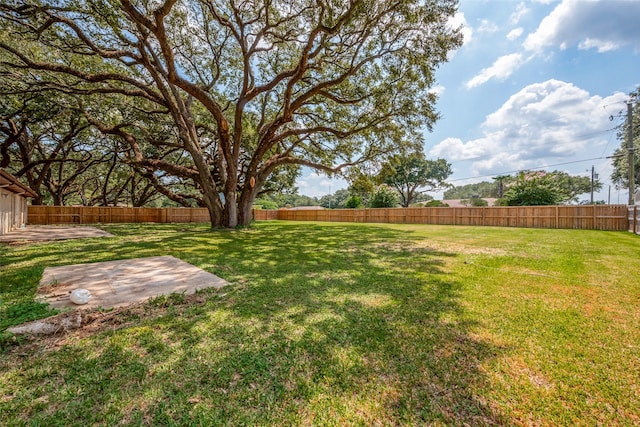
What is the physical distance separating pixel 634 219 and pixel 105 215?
87.3ft

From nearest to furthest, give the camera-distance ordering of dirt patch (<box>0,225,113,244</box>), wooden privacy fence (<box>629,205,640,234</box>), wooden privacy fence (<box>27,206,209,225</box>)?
dirt patch (<box>0,225,113,244</box>) → wooden privacy fence (<box>629,205,640,234</box>) → wooden privacy fence (<box>27,206,209,225</box>)

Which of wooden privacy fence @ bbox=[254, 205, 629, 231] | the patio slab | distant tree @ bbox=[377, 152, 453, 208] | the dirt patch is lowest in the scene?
the patio slab

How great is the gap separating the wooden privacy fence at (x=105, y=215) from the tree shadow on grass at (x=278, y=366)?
1863cm

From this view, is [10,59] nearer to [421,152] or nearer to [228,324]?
[228,324]

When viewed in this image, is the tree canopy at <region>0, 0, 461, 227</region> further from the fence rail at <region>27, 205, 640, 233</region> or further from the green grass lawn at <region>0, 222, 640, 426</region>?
the fence rail at <region>27, 205, 640, 233</region>

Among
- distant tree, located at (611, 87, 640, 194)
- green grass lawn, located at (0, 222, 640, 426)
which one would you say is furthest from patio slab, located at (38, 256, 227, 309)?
distant tree, located at (611, 87, 640, 194)

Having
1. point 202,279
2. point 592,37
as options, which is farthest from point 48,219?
point 592,37

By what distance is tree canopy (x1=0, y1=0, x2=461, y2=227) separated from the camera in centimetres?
661

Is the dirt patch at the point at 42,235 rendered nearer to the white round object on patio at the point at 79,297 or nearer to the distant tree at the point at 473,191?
the white round object on patio at the point at 79,297

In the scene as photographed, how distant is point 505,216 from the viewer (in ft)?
47.0

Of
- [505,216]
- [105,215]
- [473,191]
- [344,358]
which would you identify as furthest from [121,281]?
[473,191]

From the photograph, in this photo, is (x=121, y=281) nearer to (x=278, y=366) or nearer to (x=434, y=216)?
(x=278, y=366)

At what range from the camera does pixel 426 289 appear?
3.24 metres

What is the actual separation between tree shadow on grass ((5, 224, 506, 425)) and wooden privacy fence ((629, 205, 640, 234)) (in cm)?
1170
